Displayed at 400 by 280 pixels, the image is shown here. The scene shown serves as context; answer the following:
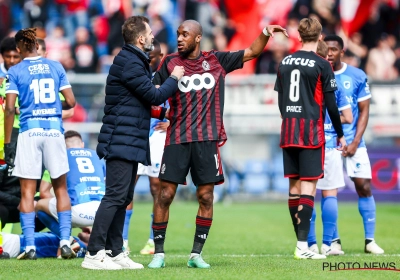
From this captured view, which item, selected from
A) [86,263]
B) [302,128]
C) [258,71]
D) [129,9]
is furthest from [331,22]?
[86,263]

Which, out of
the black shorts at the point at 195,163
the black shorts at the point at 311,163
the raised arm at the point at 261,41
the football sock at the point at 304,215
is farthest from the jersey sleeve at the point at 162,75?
A: the football sock at the point at 304,215

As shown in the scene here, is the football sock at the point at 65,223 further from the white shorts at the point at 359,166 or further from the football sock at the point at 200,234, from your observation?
the white shorts at the point at 359,166

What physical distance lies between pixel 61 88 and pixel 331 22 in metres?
14.3

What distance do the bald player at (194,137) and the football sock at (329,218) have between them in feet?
7.59

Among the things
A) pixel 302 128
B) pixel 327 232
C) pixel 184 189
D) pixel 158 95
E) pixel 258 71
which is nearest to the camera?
pixel 158 95

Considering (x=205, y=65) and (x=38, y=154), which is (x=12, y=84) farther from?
(x=205, y=65)

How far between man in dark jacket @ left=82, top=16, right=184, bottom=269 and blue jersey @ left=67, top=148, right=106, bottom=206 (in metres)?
2.20

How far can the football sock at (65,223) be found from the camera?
30.3 feet

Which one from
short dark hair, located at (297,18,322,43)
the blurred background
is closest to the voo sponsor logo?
short dark hair, located at (297,18,322,43)

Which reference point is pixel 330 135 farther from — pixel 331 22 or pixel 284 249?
pixel 331 22

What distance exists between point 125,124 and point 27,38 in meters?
2.08

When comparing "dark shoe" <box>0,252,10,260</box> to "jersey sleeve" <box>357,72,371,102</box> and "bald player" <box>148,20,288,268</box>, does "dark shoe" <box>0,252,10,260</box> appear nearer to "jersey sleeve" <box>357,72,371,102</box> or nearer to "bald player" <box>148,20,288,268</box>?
"bald player" <box>148,20,288,268</box>

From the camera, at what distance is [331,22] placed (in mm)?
22516

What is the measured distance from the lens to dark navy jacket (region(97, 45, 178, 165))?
7.75m
